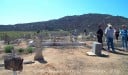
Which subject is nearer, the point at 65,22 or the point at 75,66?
the point at 75,66

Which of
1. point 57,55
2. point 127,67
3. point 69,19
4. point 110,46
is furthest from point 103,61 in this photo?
point 69,19

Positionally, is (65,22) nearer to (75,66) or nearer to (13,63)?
(75,66)

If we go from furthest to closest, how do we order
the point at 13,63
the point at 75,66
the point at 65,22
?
the point at 65,22 < the point at 75,66 < the point at 13,63

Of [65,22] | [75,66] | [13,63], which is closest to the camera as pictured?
[13,63]

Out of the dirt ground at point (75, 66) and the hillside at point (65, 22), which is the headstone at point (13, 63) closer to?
the dirt ground at point (75, 66)

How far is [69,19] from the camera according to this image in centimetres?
10206

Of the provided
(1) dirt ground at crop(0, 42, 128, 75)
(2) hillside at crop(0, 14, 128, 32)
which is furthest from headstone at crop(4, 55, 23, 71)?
(2) hillside at crop(0, 14, 128, 32)

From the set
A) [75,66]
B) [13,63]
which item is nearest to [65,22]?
[75,66]

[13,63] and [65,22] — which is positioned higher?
[65,22]

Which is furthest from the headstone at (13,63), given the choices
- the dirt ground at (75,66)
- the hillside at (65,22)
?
the hillside at (65,22)

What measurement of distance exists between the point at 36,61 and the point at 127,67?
433 centimetres

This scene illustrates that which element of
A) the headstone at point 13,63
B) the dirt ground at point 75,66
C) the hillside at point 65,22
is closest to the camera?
the headstone at point 13,63

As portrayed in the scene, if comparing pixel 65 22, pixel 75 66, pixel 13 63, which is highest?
pixel 65 22

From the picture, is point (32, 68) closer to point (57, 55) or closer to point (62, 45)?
point (57, 55)
